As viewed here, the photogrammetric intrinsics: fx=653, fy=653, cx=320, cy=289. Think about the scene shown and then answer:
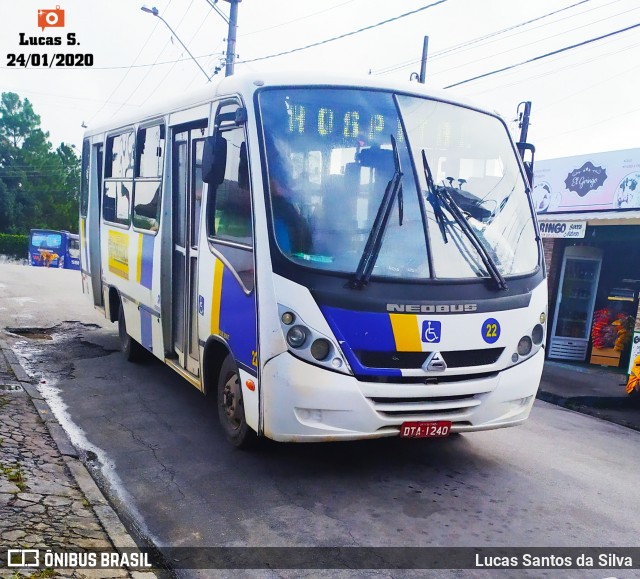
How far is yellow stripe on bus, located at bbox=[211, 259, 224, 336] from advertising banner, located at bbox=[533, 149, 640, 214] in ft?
27.6

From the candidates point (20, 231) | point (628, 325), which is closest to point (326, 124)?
point (628, 325)

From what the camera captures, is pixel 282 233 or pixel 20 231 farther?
pixel 20 231

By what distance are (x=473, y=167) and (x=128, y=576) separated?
12.7ft

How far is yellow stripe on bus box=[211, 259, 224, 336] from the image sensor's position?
5.39 metres

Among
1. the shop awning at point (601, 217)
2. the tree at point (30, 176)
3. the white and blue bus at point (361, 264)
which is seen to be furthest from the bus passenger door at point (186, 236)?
the tree at point (30, 176)

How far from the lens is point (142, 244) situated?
7406mm

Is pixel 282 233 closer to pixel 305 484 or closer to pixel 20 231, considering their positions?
pixel 305 484

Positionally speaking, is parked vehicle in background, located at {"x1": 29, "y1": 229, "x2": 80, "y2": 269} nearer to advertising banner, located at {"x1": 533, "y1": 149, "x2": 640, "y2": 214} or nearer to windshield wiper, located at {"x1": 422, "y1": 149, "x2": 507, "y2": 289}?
advertising banner, located at {"x1": 533, "y1": 149, "x2": 640, "y2": 214}

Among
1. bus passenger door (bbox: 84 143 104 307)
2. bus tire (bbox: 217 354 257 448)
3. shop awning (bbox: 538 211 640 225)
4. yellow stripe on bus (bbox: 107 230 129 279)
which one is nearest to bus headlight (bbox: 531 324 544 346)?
bus tire (bbox: 217 354 257 448)

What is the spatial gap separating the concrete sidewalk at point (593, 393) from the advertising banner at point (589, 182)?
10.5ft

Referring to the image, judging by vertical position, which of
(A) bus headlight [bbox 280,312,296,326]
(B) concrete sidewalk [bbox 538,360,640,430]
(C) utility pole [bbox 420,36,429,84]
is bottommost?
(B) concrete sidewalk [bbox 538,360,640,430]

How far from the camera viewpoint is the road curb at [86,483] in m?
3.94

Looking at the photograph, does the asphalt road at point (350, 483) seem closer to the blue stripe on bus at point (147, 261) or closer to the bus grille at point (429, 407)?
the bus grille at point (429, 407)

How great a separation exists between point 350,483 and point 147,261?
359cm
